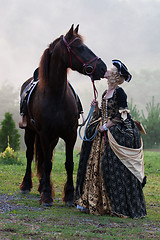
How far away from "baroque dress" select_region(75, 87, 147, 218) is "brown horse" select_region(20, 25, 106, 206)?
1.72ft

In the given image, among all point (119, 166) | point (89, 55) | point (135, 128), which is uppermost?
point (89, 55)

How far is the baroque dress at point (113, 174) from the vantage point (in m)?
4.61

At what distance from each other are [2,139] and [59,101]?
33.7 ft

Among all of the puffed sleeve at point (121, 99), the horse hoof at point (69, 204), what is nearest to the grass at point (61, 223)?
the horse hoof at point (69, 204)

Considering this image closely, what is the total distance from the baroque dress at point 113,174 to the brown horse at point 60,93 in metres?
0.53

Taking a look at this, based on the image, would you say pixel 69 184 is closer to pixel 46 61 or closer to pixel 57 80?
pixel 57 80

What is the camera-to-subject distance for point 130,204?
181 inches

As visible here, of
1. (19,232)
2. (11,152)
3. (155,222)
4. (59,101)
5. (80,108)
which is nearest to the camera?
(19,232)

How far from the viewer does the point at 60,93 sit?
4938mm

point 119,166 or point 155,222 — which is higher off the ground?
point 119,166

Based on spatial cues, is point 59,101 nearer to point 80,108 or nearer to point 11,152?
Answer: point 80,108

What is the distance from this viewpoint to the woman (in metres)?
4.61

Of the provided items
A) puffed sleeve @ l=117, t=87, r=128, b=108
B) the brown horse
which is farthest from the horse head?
puffed sleeve @ l=117, t=87, r=128, b=108

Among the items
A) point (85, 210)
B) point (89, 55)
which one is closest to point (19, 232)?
point (85, 210)
